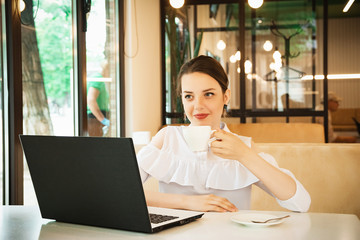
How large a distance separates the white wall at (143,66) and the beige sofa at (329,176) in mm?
2852

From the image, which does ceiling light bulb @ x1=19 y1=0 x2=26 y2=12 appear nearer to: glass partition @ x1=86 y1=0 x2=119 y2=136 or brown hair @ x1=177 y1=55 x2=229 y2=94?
glass partition @ x1=86 y1=0 x2=119 y2=136

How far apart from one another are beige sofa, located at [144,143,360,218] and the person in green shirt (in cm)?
226

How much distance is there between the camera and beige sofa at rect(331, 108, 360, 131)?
10375 millimetres

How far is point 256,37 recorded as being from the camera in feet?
21.5

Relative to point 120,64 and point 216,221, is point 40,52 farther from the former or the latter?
point 216,221

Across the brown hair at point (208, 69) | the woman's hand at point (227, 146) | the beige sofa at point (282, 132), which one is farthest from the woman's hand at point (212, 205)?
the beige sofa at point (282, 132)

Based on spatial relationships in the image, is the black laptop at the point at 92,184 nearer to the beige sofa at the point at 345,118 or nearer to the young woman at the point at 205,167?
the young woman at the point at 205,167

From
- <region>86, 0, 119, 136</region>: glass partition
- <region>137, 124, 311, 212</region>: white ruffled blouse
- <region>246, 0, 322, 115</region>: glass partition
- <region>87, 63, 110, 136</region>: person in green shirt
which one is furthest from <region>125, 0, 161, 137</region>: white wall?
<region>137, 124, 311, 212</region>: white ruffled blouse

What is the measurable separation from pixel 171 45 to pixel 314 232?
18.6ft

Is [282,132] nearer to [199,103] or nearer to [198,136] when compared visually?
[199,103]

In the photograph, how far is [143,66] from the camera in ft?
18.8

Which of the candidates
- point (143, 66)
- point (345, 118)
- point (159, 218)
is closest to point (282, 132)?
point (143, 66)

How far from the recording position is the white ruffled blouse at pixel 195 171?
1.66 m

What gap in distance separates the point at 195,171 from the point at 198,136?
335mm
